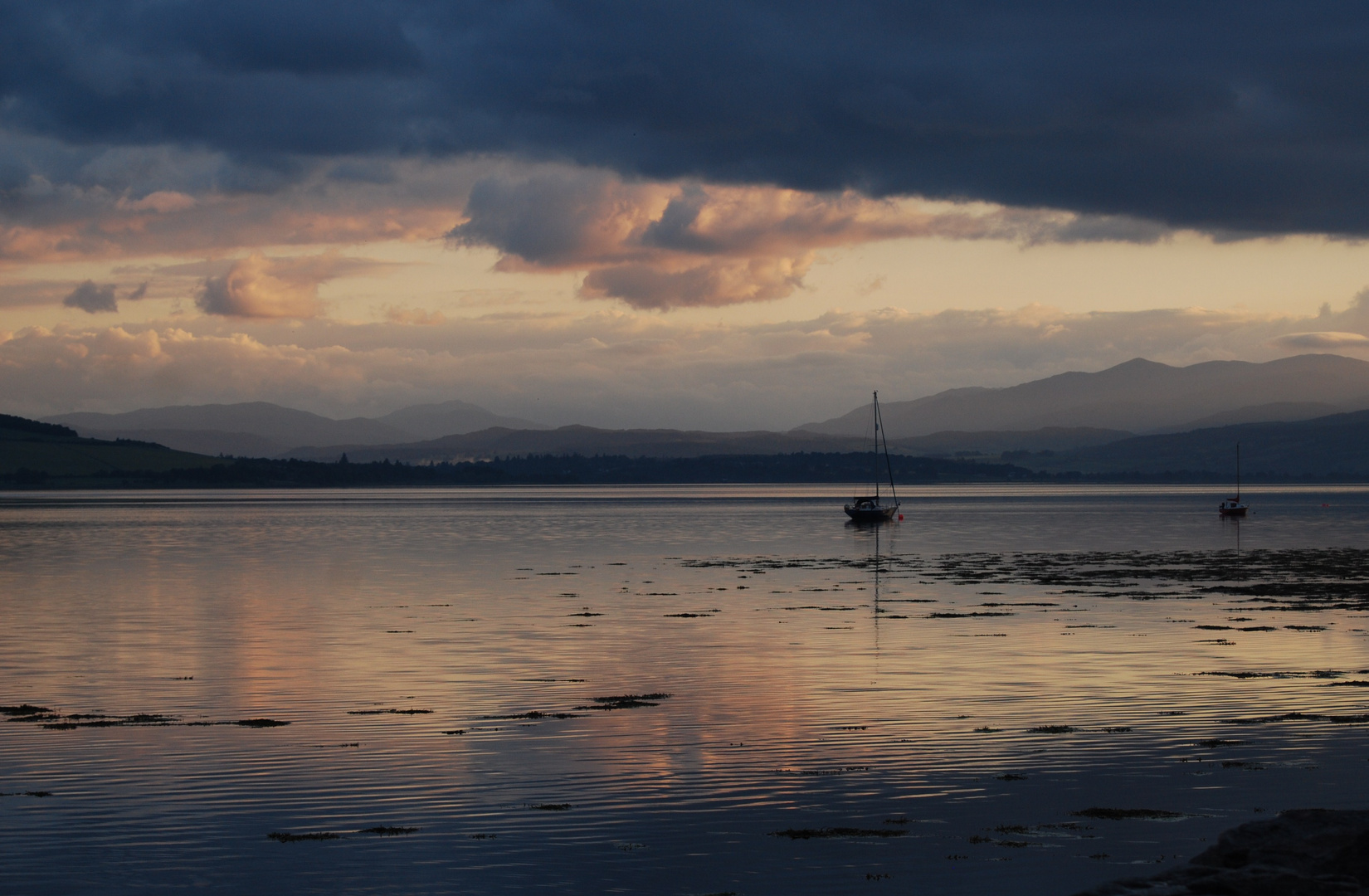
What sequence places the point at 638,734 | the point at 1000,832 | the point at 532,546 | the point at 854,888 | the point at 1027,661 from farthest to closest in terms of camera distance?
1. the point at 532,546
2. the point at 1027,661
3. the point at 638,734
4. the point at 1000,832
5. the point at 854,888

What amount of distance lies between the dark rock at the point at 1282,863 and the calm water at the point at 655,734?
1.94 metres

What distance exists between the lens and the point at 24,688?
3334 cm

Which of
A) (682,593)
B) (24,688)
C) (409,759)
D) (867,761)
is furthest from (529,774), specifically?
(682,593)

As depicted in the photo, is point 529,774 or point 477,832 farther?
point 529,774

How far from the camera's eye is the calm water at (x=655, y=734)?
17.7 meters

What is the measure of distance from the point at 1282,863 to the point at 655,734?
45.1 feet

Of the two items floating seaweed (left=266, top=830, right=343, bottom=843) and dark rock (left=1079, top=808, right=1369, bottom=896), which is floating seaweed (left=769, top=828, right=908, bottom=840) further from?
floating seaweed (left=266, top=830, right=343, bottom=843)

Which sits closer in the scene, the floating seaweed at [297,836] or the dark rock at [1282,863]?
the dark rock at [1282,863]

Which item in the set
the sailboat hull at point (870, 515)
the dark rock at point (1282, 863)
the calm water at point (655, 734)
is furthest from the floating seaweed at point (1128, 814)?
the sailboat hull at point (870, 515)

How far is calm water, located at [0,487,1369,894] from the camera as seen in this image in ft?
58.1

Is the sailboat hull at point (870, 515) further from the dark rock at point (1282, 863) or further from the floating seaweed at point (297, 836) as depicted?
the dark rock at point (1282, 863)

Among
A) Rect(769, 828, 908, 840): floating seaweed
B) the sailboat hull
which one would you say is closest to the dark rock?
Rect(769, 828, 908, 840): floating seaweed

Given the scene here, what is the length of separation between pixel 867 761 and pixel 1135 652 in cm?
1778

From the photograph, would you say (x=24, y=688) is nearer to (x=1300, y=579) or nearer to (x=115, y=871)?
(x=115, y=871)
